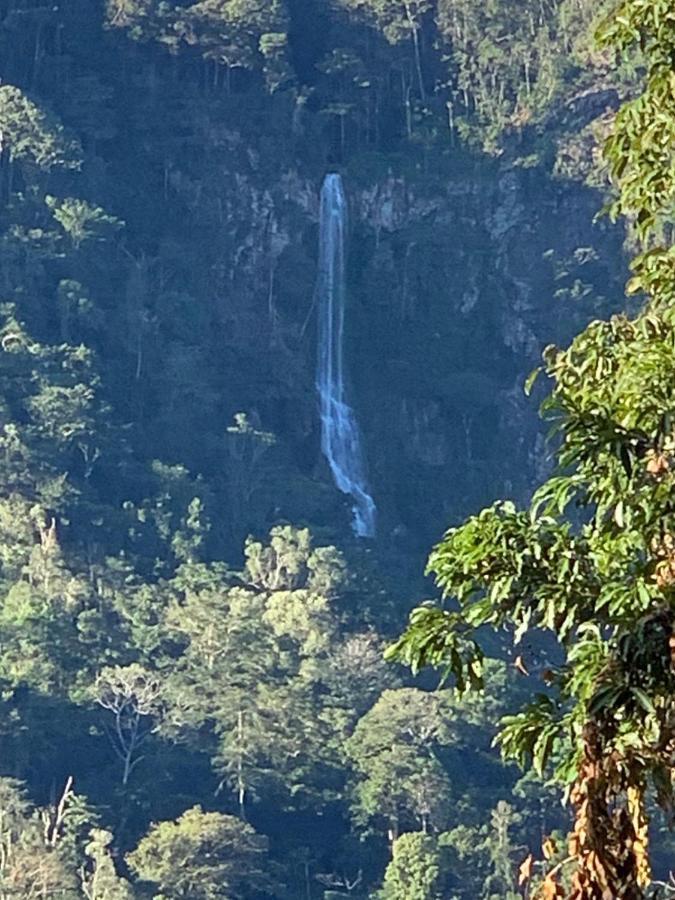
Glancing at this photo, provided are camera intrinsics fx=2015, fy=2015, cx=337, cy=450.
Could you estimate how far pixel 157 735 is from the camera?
766 inches

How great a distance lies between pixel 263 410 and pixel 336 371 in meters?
1.45

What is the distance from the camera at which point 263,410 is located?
26.0 metres

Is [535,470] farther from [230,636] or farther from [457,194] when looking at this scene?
[230,636]

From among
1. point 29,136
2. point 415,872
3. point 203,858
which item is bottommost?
point 415,872

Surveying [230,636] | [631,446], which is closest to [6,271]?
[230,636]

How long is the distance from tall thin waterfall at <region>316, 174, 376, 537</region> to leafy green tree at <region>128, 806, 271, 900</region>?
806 centimetres

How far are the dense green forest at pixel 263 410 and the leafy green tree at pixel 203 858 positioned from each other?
0.04 metres

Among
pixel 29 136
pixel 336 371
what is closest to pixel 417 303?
pixel 336 371

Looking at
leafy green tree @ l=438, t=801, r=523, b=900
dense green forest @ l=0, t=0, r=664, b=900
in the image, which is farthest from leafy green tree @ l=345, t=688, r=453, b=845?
leafy green tree @ l=438, t=801, r=523, b=900

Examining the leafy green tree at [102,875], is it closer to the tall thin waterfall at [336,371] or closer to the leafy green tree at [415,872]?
the leafy green tree at [415,872]

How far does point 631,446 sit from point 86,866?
49.0 ft

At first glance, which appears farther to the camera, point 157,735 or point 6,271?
point 6,271

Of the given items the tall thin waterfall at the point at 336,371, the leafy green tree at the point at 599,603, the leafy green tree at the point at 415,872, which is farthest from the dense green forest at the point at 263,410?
the leafy green tree at the point at 599,603

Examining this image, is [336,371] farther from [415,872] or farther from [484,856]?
[415,872]
